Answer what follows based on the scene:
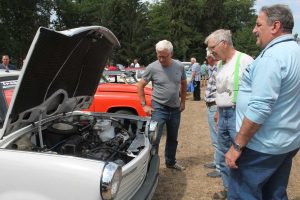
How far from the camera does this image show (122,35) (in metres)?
55.5

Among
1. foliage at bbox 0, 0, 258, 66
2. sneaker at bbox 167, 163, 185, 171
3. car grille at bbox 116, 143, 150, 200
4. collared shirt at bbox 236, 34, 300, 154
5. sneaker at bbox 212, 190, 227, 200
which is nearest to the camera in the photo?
collared shirt at bbox 236, 34, 300, 154

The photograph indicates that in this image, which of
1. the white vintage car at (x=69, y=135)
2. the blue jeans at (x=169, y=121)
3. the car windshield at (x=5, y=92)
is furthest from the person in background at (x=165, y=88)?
the car windshield at (x=5, y=92)

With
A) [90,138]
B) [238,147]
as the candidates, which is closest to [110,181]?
[238,147]

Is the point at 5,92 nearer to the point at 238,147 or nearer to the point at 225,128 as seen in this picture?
the point at 238,147

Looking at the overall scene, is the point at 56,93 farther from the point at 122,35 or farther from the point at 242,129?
the point at 122,35

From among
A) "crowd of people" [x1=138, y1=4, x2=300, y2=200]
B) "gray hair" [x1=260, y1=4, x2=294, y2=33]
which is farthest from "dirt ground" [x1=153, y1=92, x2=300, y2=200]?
"gray hair" [x1=260, y1=4, x2=294, y2=33]

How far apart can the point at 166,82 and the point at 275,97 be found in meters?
2.75

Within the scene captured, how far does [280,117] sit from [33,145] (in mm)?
2150

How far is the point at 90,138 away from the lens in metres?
4.22

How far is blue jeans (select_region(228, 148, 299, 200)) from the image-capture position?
9.66 feet

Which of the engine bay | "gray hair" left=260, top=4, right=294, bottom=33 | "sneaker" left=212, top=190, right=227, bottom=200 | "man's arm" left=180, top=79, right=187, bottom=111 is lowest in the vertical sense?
"sneaker" left=212, top=190, right=227, bottom=200

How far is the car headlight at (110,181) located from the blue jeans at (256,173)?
3.05ft

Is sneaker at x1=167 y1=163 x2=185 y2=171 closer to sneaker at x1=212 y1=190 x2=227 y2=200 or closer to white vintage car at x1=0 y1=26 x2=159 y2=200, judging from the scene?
sneaker at x1=212 y1=190 x2=227 y2=200

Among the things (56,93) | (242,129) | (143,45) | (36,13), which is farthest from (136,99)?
(143,45)
